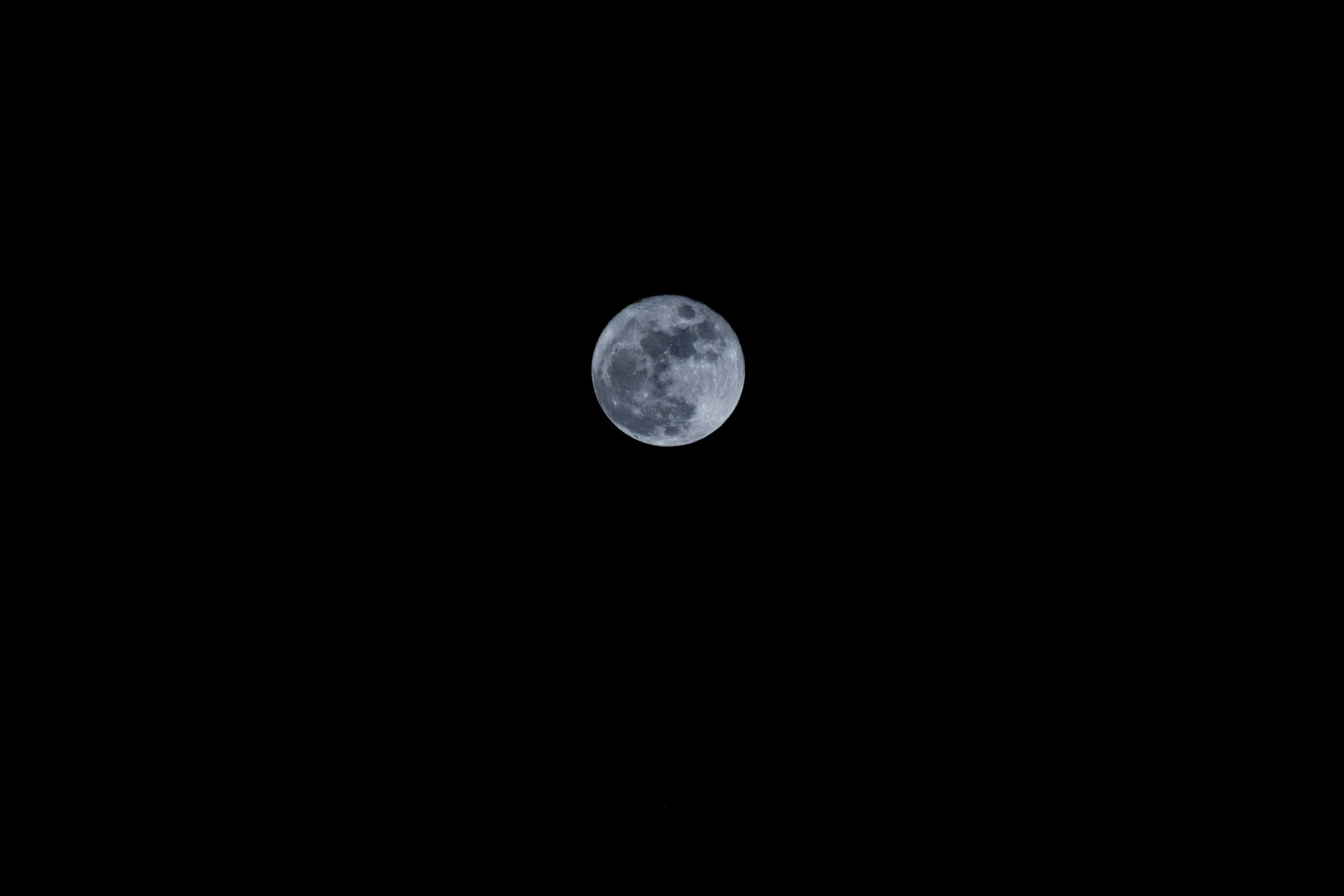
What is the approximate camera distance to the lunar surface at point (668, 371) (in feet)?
16.1

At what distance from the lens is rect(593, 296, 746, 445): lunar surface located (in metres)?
4.91

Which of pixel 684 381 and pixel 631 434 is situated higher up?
pixel 684 381

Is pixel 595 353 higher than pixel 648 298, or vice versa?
pixel 648 298

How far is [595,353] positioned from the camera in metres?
5.40

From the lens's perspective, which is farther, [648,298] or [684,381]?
[648,298]

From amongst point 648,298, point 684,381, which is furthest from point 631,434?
point 648,298

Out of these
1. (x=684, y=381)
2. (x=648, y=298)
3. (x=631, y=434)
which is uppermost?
(x=648, y=298)

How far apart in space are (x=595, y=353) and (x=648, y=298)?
627 mm

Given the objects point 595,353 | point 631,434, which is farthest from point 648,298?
point 631,434

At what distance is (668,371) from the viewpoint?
4.89m

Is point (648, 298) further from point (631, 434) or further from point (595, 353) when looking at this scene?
point (631, 434)

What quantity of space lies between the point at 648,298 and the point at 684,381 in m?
0.86

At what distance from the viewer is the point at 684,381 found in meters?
4.91

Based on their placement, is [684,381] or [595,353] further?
[595,353]
